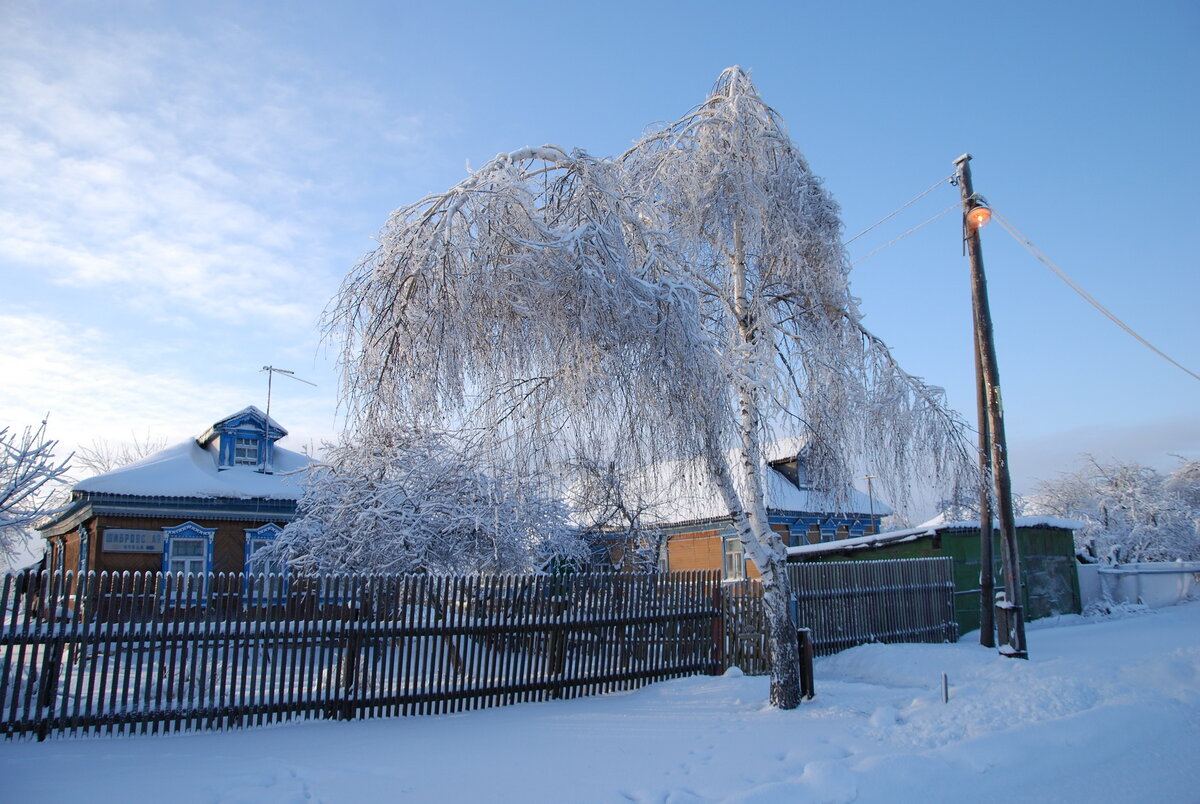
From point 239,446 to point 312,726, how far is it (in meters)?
18.1

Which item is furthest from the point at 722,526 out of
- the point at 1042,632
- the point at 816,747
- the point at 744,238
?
the point at 816,747

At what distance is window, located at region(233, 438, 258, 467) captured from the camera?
23.9 metres

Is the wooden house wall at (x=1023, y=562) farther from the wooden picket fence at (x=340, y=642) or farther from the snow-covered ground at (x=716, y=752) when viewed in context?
the wooden picket fence at (x=340, y=642)

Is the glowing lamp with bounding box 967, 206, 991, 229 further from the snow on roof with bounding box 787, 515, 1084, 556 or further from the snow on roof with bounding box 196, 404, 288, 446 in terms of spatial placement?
the snow on roof with bounding box 196, 404, 288, 446

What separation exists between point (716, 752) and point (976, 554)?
1470cm

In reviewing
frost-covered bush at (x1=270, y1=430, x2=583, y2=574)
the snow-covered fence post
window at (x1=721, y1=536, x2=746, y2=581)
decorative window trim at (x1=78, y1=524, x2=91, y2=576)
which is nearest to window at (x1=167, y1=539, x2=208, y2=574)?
decorative window trim at (x1=78, y1=524, x2=91, y2=576)

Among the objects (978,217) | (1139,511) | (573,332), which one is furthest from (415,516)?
(1139,511)

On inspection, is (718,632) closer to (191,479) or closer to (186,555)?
(186,555)

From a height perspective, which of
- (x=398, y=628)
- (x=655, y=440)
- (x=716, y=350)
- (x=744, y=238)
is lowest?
(x=398, y=628)

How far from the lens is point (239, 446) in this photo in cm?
2397

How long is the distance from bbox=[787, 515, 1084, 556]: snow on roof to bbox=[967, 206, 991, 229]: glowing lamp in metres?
7.73

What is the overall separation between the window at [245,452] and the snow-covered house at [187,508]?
1.1 inches

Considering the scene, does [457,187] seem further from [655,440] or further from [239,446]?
[239,446]

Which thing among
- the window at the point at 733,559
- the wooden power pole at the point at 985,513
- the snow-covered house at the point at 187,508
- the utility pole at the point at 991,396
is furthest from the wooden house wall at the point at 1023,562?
the snow-covered house at the point at 187,508
